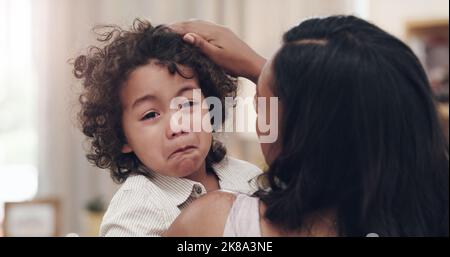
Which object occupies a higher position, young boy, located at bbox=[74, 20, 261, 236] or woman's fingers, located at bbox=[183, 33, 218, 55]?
woman's fingers, located at bbox=[183, 33, 218, 55]

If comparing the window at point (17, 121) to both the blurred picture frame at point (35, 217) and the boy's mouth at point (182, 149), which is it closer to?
the blurred picture frame at point (35, 217)

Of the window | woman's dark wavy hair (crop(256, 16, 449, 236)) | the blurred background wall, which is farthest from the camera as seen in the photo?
the window

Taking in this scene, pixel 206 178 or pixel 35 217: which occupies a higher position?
pixel 206 178

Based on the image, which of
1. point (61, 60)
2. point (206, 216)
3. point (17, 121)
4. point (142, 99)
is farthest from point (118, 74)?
point (17, 121)

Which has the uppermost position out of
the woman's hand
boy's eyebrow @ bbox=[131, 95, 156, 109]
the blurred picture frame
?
the woman's hand

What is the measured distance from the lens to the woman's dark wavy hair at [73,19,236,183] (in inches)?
24.7

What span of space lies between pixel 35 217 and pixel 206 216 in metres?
1.42

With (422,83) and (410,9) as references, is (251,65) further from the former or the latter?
(410,9)

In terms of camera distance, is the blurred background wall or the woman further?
the blurred background wall

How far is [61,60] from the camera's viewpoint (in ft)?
5.64

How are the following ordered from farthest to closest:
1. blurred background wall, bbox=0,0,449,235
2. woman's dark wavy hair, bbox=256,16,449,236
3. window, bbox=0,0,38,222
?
1. window, bbox=0,0,38,222
2. blurred background wall, bbox=0,0,449,235
3. woman's dark wavy hair, bbox=256,16,449,236

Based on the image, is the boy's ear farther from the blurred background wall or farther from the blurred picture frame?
the blurred picture frame

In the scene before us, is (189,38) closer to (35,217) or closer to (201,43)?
(201,43)

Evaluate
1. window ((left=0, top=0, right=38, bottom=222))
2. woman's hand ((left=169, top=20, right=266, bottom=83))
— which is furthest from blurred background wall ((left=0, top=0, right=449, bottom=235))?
woman's hand ((left=169, top=20, right=266, bottom=83))
